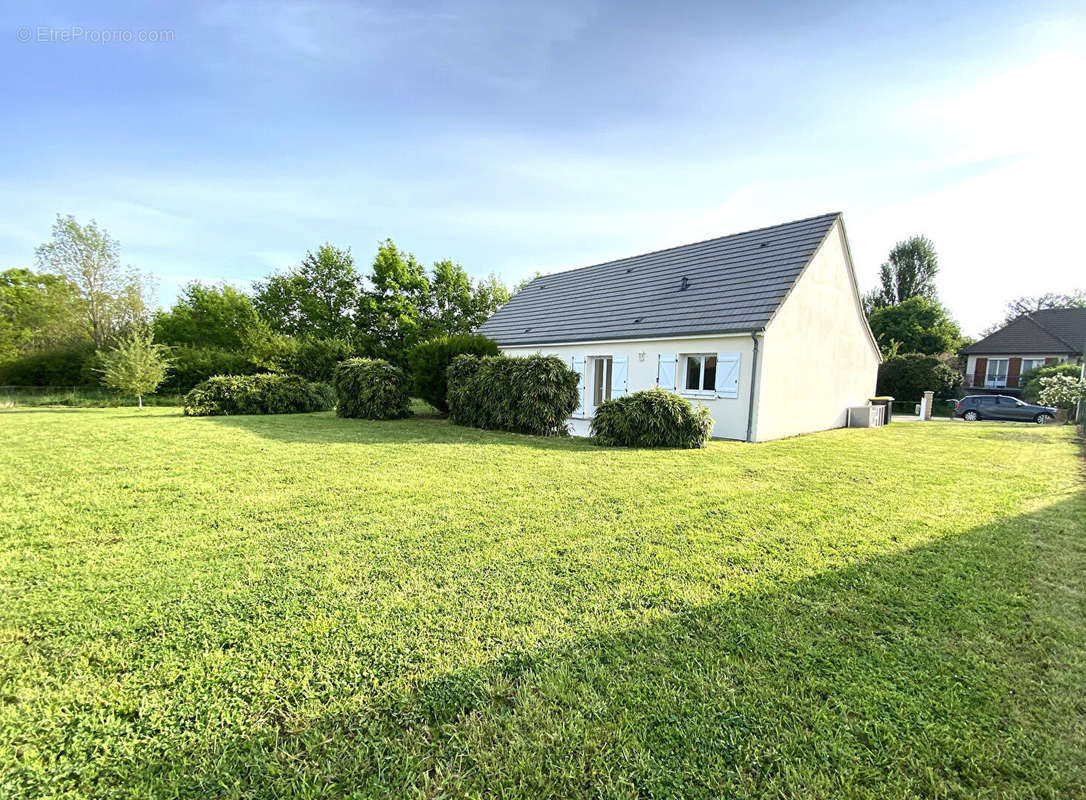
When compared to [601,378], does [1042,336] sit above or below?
above

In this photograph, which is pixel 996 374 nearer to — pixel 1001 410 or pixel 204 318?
pixel 1001 410

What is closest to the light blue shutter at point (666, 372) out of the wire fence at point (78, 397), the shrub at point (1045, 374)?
the shrub at point (1045, 374)

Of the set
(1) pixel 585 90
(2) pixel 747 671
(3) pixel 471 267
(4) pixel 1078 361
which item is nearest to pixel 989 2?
(1) pixel 585 90

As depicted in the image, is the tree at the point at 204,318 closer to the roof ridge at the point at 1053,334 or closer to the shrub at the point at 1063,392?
the shrub at the point at 1063,392

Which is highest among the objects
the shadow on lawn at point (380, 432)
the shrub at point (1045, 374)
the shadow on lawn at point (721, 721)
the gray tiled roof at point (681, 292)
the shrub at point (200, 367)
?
the gray tiled roof at point (681, 292)

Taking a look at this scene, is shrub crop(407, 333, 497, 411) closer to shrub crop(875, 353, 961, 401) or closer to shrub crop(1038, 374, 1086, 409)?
shrub crop(1038, 374, 1086, 409)

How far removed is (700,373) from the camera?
12.0 m

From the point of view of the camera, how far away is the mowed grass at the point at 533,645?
1.63 metres

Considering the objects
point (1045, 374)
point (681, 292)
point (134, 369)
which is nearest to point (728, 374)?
point (681, 292)

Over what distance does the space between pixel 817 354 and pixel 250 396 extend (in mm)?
19061

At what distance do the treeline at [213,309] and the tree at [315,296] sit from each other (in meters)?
0.07

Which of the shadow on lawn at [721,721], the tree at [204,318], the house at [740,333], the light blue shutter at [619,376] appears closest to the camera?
the shadow on lawn at [721,721]

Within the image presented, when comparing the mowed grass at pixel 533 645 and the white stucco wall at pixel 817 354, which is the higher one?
the white stucco wall at pixel 817 354

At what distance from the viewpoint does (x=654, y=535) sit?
4.00 m
